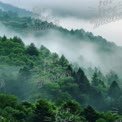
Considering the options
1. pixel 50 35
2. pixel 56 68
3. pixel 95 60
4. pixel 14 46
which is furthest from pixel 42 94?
pixel 50 35

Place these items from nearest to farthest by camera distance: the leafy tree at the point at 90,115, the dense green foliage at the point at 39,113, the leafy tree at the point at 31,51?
the dense green foliage at the point at 39,113 → the leafy tree at the point at 90,115 → the leafy tree at the point at 31,51

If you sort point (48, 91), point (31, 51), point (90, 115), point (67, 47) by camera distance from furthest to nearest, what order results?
point (67, 47) → point (31, 51) → point (48, 91) → point (90, 115)

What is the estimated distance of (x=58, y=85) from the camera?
327 ft

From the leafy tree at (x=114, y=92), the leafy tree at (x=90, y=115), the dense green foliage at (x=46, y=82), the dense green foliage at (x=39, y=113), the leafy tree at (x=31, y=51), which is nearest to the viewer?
the dense green foliage at (x=39, y=113)

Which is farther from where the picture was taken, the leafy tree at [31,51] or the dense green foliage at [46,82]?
the leafy tree at [31,51]

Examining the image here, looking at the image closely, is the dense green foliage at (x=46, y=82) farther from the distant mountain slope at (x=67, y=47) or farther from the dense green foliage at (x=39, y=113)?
the distant mountain slope at (x=67, y=47)

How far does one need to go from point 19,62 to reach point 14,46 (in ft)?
36.5

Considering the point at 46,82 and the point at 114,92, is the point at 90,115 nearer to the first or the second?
the point at 46,82

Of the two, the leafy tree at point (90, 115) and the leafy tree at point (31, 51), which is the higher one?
the leafy tree at point (31, 51)

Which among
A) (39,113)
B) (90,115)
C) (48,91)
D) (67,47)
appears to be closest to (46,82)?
(48,91)

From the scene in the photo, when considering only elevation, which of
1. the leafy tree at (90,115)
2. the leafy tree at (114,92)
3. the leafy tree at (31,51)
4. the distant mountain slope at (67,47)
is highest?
the distant mountain slope at (67,47)

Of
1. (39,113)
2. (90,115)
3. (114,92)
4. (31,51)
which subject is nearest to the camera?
(39,113)

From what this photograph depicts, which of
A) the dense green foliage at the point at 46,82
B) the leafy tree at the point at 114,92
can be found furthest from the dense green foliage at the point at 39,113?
the leafy tree at the point at 114,92

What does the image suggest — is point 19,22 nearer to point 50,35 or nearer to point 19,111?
point 50,35
